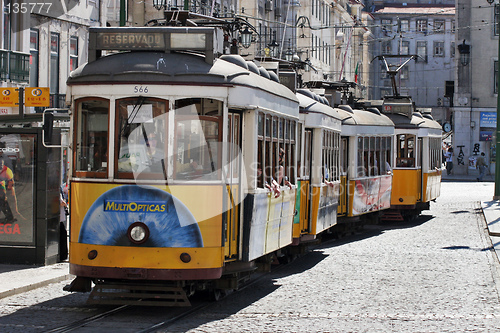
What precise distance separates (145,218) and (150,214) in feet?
0.22

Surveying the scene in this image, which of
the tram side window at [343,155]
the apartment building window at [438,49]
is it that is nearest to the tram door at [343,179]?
the tram side window at [343,155]

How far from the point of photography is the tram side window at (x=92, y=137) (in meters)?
10.4

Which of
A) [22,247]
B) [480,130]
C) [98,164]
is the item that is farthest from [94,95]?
[480,130]

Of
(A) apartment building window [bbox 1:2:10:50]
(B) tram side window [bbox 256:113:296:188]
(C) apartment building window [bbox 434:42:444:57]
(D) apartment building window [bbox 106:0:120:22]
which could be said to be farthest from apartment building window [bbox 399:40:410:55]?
(B) tram side window [bbox 256:113:296:188]

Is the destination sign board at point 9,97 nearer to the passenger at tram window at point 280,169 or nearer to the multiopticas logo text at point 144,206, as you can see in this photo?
the passenger at tram window at point 280,169

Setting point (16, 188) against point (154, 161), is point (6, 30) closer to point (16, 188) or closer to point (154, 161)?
point (16, 188)

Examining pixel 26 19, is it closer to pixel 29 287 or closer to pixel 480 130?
pixel 29 287

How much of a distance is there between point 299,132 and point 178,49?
3.98 metres

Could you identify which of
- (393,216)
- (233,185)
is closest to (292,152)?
(233,185)

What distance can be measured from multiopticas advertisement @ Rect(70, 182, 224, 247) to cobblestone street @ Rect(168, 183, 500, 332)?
92 cm

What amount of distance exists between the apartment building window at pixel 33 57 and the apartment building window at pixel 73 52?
2325mm

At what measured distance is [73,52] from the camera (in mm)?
31516

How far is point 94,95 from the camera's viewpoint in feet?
34.4

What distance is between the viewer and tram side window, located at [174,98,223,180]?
34.0 ft
